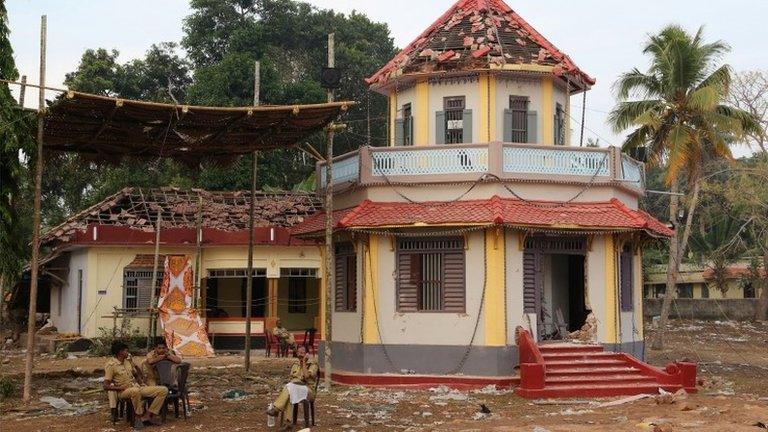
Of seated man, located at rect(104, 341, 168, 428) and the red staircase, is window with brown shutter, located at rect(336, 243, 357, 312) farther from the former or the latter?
seated man, located at rect(104, 341, 168, 428)

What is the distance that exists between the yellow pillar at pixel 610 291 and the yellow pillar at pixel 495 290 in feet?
7.91

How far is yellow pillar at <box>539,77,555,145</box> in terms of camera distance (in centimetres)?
2238

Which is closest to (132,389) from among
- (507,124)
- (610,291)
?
(610,291)

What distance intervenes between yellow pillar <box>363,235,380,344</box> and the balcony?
1.42 m

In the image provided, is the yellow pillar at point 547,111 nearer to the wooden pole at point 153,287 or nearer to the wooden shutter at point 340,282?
the wooden shutter at point 340,282

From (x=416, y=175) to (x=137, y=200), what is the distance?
14.6 metres

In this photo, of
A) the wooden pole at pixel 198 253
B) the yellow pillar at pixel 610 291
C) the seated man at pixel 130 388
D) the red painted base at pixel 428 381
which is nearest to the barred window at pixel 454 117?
the yellow pillar at pixel 610 291

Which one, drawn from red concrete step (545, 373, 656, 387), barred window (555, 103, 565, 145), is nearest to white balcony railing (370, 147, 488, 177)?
barred window (555, 103, 565, 145)

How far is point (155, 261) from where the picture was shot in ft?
95.8

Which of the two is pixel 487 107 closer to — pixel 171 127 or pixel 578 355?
pixel 578 355

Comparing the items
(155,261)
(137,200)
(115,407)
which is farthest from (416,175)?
(137,200)

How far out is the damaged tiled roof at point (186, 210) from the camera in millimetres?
30969

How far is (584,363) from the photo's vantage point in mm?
19672

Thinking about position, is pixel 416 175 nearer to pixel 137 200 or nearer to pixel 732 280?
pixel 137 200
